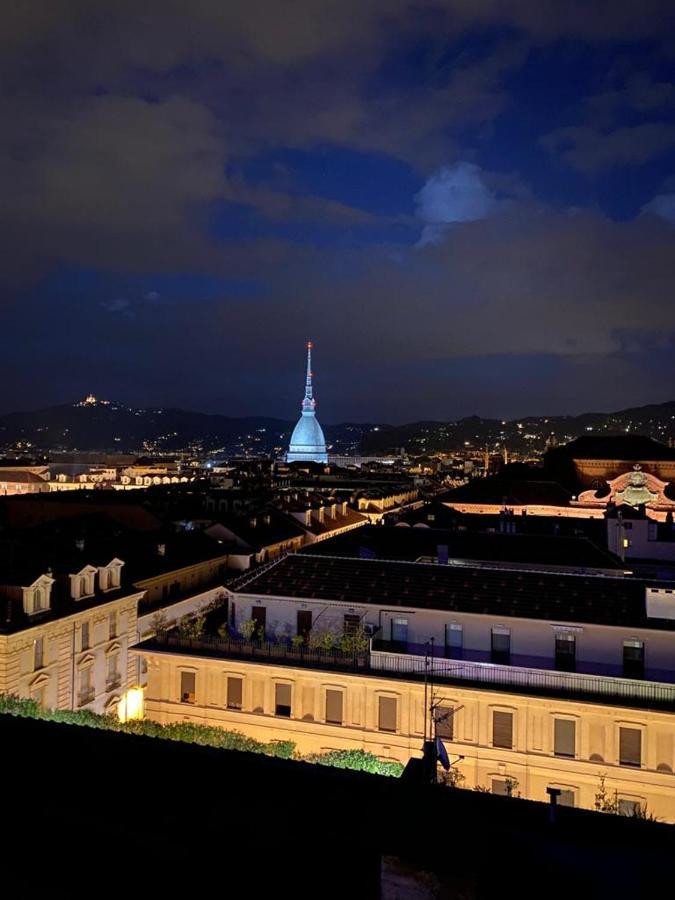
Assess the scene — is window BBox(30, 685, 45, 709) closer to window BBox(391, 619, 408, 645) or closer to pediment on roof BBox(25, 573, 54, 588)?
pediment on roof BBox(25, 573, 54, 588)

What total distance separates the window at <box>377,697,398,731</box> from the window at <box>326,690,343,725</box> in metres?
1.37

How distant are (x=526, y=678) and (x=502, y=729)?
1.79m

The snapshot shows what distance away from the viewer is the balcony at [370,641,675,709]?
2162 centimetres

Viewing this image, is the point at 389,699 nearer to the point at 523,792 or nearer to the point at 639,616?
the point at 523,792

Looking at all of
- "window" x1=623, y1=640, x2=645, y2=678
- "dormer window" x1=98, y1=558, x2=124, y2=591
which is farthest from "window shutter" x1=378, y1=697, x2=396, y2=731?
"dormer window" x1=98, y1=558, x2=124, y2=591

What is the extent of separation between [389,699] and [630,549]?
2510 centimetres

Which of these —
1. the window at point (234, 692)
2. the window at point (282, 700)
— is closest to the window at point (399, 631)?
the window at point (282, 700)

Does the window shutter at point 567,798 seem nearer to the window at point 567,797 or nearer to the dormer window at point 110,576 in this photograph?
the window at point 567,797

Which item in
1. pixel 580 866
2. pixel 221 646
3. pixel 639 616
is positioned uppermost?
pixel 580 866

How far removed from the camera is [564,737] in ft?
73.4

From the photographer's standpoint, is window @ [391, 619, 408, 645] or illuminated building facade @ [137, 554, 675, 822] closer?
illuminated building facade @ [137, 554, 675, 822]

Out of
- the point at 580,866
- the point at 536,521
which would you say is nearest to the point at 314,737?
the point at 580,866

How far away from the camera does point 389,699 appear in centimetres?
2406

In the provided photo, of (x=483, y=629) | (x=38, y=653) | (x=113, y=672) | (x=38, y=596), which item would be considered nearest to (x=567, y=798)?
(x=483, y=629)
